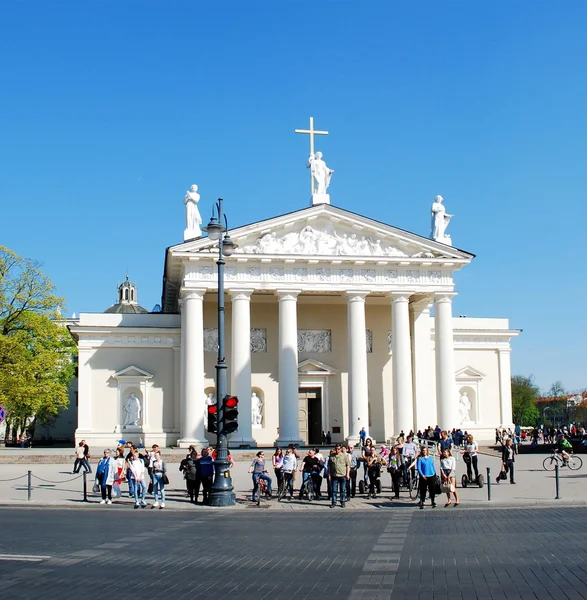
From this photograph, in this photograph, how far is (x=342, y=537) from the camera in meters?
15.4

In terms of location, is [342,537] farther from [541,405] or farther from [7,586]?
[541,405]

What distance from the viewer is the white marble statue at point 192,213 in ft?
145

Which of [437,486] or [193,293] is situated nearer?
[437,486]

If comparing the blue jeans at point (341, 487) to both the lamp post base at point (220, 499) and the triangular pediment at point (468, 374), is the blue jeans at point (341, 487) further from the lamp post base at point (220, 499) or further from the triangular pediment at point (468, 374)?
the triangular pediment at point (468, 374)

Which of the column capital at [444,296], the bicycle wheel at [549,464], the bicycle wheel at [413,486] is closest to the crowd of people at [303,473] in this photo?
the bicycle wheel at [413,486]

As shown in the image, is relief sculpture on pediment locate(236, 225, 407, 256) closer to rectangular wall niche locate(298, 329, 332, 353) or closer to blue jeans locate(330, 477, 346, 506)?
rectangular wall niche locate(298, 329, 332, 353)

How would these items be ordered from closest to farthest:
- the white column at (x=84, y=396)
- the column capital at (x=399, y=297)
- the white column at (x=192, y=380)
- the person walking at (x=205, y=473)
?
the person walking at (x=205, y=473)
the white column at (x=192, y=380)
the column capital at (x=399, y=297)
the white column at (x=84, y=396)

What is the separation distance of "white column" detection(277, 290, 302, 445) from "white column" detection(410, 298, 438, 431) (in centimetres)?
722

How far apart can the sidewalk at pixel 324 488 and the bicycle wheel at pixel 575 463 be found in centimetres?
25

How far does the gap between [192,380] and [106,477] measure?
61.2 ft

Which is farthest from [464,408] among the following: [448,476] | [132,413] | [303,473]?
[448,476]

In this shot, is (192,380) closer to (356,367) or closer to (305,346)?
(305,346)

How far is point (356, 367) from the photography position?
42.8m

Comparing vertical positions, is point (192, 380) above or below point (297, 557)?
above
